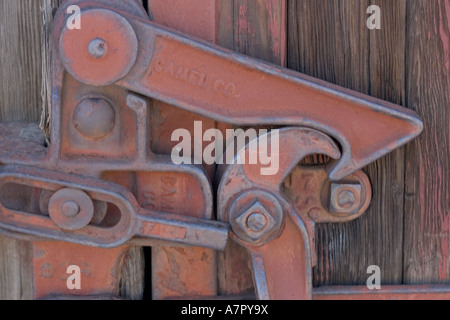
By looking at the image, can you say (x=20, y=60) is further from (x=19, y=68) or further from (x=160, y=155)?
(x=160, y=155)

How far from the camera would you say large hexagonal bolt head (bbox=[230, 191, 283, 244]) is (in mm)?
1184

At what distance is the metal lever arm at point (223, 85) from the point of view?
1.12 meters

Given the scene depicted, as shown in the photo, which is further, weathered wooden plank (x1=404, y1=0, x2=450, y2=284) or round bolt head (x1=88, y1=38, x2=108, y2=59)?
weathered wooden plank (x1=404, y1=0, x2=450, y2=284)

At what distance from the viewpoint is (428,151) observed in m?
1.30

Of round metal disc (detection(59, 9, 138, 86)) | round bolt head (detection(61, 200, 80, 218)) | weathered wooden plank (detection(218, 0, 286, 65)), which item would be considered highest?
weathered wooden plank (detection(218, 0, 286, 65))

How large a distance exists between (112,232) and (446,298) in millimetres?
886

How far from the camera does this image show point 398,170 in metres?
1.32

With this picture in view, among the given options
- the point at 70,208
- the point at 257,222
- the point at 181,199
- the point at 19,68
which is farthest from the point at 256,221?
the point at 19,68

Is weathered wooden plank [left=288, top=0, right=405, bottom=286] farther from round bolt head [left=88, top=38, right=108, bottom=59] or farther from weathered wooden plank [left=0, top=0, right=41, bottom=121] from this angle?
weathered wooden plank [left=0, top=0, right=41, bottom=121]

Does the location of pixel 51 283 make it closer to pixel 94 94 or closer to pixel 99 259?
pixel 99 259

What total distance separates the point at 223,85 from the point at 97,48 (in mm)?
287

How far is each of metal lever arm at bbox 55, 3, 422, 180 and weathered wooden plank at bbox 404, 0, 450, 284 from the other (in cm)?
14

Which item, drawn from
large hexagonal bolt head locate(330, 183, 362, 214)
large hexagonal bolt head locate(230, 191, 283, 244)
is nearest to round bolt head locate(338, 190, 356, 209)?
large hexagonal bolt head locate(330, 183, 362, 214)

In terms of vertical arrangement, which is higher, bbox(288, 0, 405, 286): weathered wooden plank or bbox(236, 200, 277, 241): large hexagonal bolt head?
bbox(288, 0, 405, 286): weathered wooden plank
